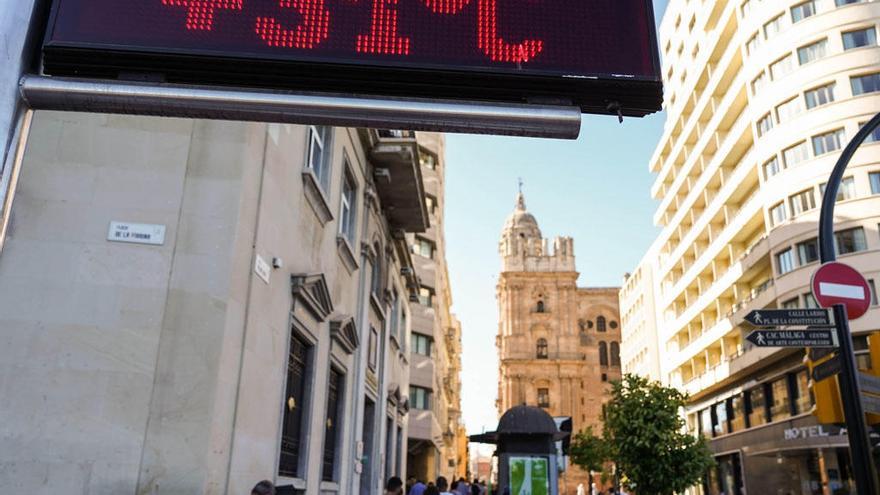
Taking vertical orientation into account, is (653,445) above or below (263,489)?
above

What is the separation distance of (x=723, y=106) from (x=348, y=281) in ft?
101

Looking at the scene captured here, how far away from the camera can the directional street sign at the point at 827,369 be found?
21.5ft

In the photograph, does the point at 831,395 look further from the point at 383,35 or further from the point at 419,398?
the point at 419,398

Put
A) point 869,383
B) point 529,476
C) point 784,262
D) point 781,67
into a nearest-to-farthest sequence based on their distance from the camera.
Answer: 1. point 869,383
2. point 529,476
3. point 784,262
4. point 781,67

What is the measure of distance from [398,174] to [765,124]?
Answer: 76.9 feet

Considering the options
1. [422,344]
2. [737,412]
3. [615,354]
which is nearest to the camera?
[737,412]

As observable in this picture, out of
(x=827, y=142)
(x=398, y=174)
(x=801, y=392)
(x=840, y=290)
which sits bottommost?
(x=840, y=290)

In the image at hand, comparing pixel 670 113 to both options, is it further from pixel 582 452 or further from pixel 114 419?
pixel 114 419

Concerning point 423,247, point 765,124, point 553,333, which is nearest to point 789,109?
point 765,124

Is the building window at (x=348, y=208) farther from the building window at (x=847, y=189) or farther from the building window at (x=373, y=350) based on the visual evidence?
the building window at (x=847, y=189)

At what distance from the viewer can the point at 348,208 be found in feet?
54.3

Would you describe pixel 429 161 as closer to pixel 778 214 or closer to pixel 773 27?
pixel 778 214

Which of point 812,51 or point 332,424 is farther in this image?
point 812,51

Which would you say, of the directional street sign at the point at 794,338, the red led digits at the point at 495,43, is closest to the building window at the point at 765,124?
the directional street sign at the point at 794,338
